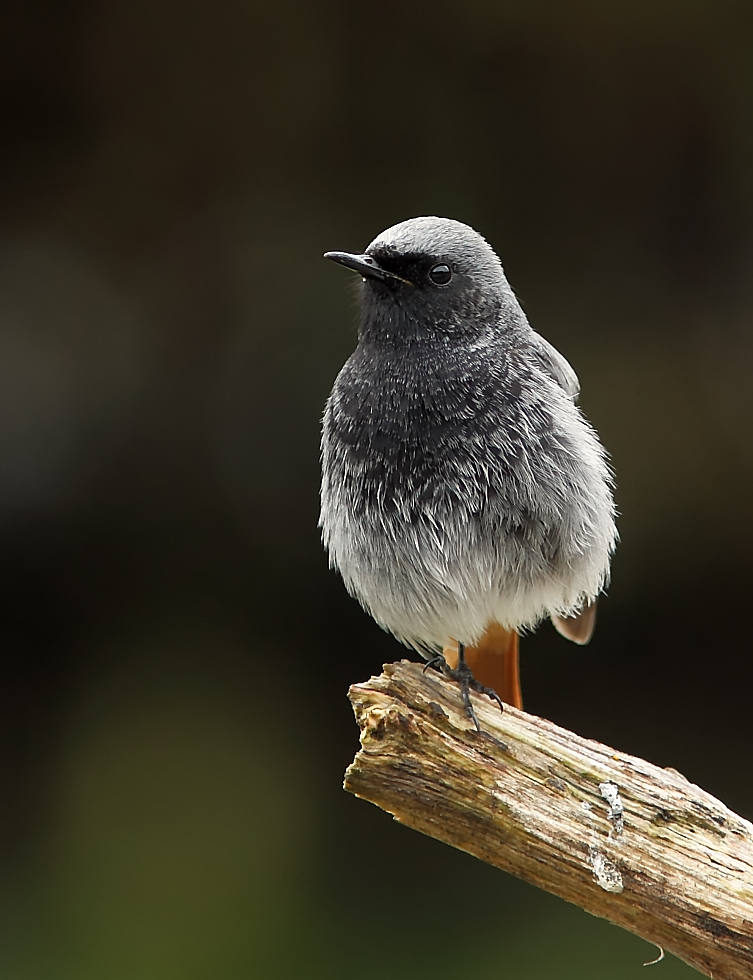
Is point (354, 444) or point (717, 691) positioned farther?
point (717, 691)

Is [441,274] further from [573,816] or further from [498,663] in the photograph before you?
[573,816]

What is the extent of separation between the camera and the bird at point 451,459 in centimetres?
262

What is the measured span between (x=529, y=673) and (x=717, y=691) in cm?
79

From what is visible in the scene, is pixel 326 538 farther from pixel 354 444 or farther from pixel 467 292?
pixel 467 292

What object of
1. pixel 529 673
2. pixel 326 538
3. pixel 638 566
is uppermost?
pixel 326 538

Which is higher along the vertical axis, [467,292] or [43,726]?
[467,292]

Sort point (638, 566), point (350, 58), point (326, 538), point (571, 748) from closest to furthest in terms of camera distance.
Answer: point (571, 748), point (326, 538), point (350, 58), point (638, 566)

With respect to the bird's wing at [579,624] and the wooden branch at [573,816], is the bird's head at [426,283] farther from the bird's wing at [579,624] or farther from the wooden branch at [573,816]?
the bird's wing at [579,624]

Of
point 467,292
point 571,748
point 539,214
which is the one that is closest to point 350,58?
point 539,214

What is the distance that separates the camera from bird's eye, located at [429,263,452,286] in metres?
2.70

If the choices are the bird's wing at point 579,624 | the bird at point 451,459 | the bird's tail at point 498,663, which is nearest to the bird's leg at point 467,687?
the bird at point 451,459

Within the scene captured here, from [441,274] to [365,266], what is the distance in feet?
0.65

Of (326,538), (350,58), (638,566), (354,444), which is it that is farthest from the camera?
(638,566)

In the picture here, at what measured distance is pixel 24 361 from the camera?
4504 millimetres
